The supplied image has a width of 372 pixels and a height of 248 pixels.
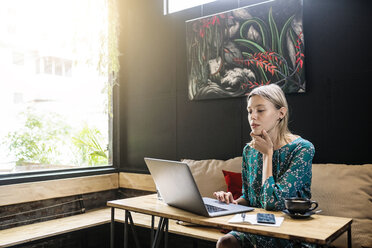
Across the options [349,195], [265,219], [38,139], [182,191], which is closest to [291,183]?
[265,219]

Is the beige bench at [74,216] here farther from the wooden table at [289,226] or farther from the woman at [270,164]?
the wooden table at [289,226]

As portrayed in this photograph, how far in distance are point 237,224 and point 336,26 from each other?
6.39ft

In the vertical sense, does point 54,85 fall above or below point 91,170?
above

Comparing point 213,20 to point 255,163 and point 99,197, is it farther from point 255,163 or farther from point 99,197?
point 99,197

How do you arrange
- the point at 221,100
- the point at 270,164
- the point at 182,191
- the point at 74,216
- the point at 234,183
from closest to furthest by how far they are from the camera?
the point at 182,191 < the point at 270,164 < the point at 234,183 < the point at 221,100 < the point at 74,216

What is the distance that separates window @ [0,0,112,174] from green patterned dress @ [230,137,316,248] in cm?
226

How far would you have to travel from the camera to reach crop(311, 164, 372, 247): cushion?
6.97 ft

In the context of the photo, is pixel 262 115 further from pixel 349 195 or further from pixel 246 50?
pixel 246 50

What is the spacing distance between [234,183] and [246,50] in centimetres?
123

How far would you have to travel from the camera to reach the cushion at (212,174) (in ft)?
9.33

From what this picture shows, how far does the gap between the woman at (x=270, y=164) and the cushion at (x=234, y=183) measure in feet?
1.70

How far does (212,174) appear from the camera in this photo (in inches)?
116

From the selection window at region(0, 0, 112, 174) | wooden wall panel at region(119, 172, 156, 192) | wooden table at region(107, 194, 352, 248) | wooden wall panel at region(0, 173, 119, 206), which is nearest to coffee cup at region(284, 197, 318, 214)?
wooden table at region(107, 194, 352, 248)

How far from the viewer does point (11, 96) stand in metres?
3.15
